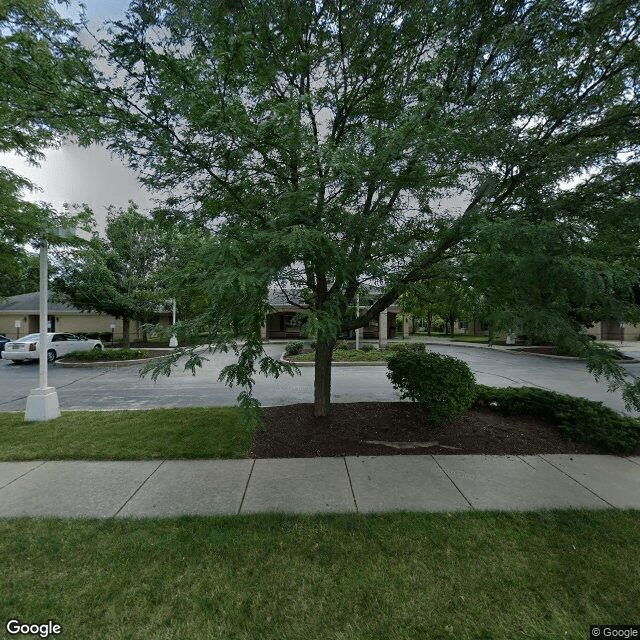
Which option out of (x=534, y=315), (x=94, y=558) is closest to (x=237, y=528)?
(x=94, y=558)

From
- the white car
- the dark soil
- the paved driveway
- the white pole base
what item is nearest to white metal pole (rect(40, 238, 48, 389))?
the white pole base

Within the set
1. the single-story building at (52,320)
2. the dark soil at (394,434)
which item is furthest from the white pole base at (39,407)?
the single-story building at (52,320)

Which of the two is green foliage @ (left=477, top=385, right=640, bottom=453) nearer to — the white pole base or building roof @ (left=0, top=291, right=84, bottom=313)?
the white pole base

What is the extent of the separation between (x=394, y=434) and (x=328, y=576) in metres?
3.10

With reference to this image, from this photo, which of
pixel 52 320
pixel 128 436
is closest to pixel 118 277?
pixel 52 320

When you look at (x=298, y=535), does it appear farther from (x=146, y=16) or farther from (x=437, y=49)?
(x=437, y=49)

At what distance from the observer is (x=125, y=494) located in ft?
Answer: 12.5

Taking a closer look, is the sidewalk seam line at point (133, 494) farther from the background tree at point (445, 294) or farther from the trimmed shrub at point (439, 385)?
the background tree at point (445, 294)

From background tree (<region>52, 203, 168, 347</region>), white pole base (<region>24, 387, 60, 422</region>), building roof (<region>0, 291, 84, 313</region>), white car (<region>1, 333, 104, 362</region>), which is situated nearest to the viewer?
white pole base (<region>24, 387, 60, 422</region>)

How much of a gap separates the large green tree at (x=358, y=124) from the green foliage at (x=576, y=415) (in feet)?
11.9

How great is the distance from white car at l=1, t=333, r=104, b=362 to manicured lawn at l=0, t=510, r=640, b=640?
A: 14735 mm

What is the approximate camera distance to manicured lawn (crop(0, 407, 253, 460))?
4.87m

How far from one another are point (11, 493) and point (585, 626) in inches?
222

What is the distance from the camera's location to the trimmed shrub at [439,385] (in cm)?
540
